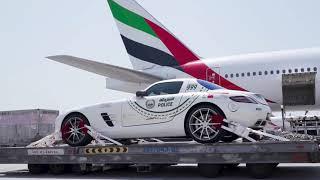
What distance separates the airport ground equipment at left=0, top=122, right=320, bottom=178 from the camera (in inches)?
293

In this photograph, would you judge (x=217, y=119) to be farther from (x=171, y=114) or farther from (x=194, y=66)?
(x=194, y=66)

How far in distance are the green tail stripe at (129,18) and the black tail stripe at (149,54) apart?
691 mm

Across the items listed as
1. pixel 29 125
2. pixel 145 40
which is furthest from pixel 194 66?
pixel 29 125

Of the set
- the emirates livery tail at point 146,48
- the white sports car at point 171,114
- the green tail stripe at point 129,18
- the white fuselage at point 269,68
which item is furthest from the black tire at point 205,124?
the green tail stripe at point 129,18

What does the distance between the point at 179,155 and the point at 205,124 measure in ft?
2.54

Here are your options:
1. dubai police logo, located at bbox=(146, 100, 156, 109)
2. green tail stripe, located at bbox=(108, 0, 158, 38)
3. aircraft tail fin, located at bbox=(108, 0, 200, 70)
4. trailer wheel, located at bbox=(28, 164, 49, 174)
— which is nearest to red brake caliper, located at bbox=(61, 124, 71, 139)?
trailer wheel, located at bbox=(28, 164, 49, 174)

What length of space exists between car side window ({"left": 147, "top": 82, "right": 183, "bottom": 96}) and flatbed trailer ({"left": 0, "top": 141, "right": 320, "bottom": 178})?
1040 millimetres

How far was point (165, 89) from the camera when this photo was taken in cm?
895

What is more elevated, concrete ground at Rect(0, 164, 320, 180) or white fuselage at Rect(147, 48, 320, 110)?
white fuselage at Rect(147, 48, 320, 110)

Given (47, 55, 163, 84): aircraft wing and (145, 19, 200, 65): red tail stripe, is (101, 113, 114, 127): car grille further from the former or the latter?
(145, 19, 200, 65): red tail stripe

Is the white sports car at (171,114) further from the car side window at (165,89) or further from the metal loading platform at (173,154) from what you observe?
the metal loading platform at (173,154)

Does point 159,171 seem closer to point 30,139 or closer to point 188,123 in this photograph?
point 188,123

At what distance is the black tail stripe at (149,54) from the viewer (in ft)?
61.9

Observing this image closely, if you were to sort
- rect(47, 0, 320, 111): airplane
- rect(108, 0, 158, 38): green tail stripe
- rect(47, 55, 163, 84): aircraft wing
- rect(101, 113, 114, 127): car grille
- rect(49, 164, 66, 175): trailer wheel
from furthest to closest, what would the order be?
rect(108, 0, 158, 38): green tail stripe → rect(47, 0, 320, 111): airplane → rect(47, 55, 163, 84): aircraft wing → rect(49, 164, 66, 175): trailer wheel → rect(101, 113, 114, 127): car grille
